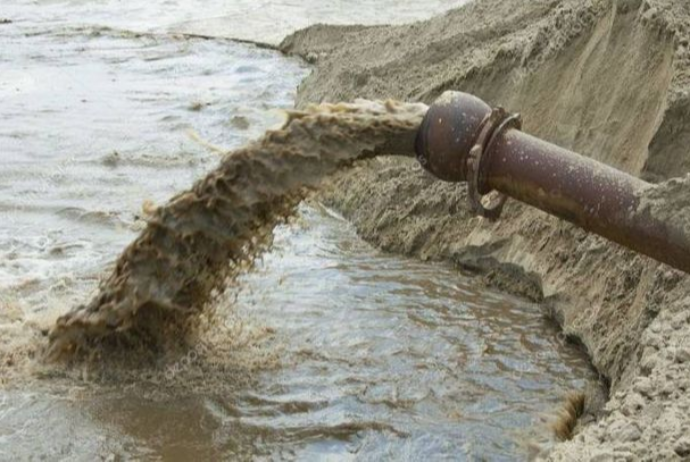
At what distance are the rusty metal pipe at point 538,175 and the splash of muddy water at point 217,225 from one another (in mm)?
339

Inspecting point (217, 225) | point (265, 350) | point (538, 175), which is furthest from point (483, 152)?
point (265, 350)

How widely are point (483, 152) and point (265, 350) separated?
170cm

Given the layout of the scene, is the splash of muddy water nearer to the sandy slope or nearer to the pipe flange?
the sandy slope

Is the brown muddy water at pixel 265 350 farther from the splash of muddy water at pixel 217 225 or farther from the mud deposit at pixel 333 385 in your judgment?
the splash of muddy water at pixel 217 225

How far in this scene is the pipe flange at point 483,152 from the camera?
3.83m

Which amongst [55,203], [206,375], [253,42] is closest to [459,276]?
[206,375]

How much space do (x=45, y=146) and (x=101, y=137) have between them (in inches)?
19.1

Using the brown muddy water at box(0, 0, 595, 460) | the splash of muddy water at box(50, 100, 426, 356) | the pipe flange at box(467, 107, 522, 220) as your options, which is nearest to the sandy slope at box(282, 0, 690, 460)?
the brown muddy water at box(0, 0, 595, 460)

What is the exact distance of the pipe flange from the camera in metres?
3.83

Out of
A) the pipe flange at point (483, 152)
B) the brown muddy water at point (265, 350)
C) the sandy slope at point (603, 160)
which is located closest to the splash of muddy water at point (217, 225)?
the brown muddy water at point (265, 350)

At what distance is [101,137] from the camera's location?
8.83 metres

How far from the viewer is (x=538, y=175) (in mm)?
3760

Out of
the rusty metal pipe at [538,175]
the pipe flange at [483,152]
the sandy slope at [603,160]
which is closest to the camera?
the sandy slope at [603,160]

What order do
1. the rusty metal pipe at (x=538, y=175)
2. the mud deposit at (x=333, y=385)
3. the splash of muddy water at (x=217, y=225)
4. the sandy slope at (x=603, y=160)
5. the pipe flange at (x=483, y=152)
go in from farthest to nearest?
the splash of muddy water at (x=217, y=225) < the mud deposit at (x=333, y=385) < the pipe flange at (x=483, y=152) < the rusty metal pipe at (x=538, y=175) < the sandy slope at (x=603, y=160)
